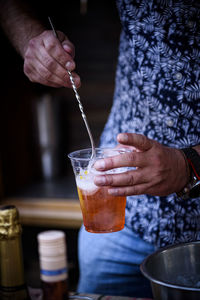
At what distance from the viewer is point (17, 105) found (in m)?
2.92

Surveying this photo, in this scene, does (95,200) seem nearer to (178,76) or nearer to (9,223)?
(9,223)

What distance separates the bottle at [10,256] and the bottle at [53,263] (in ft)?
0.18

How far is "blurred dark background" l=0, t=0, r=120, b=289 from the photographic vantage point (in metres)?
2.79

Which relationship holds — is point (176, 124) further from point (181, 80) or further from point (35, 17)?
point (35, 17)

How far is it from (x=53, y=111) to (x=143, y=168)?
6.94 ft

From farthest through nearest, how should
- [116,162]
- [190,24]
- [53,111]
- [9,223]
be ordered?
[53,111], [190,24], [9,223], [116,162]

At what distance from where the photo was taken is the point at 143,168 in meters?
0.82

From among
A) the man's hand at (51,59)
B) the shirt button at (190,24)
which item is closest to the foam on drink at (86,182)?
the man's hand at (51,59)

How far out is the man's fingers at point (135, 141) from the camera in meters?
0.77

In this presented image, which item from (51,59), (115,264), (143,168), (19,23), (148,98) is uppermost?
(19,23)

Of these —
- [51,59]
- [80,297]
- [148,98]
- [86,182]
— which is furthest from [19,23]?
[80,297]

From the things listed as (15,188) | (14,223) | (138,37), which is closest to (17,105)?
(15,188)

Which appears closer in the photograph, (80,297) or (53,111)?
(80,297)

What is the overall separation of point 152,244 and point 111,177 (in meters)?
0.54
